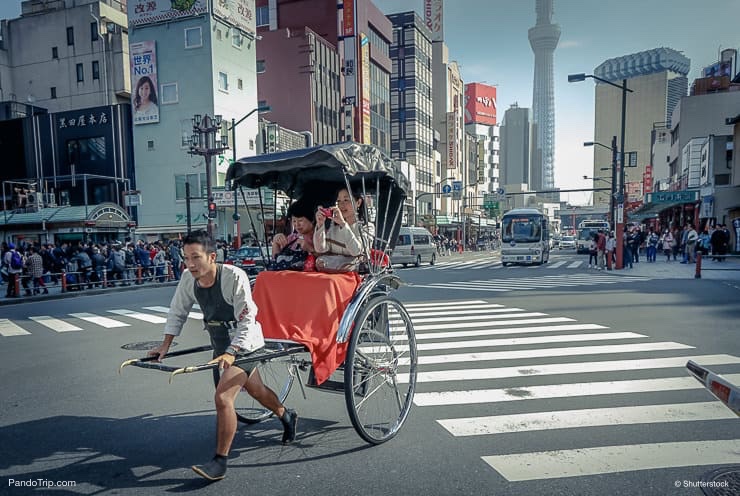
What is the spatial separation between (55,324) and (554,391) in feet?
32.8

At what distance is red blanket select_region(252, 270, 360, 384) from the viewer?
11.0 ft

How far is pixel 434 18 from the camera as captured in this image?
2680 inches

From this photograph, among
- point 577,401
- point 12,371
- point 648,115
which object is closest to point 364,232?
point 577,401

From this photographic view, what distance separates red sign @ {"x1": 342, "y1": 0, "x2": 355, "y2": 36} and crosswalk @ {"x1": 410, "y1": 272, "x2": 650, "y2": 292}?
115 ft

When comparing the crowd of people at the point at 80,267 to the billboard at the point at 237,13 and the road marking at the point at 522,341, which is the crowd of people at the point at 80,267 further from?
the billboard at the point at 237,13

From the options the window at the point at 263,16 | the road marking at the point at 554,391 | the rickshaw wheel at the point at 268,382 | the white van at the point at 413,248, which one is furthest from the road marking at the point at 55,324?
the window at the point at 263,16

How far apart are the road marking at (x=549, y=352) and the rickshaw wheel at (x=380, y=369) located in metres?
1.73

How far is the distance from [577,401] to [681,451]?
1153 mm

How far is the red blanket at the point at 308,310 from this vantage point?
335 centimetres

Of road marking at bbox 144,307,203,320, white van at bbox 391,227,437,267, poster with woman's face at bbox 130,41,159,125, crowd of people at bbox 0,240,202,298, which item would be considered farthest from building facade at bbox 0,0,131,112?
road marking at bbox 144,307,203,320

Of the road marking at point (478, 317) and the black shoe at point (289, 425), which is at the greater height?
the black shoe at point (289, 425)

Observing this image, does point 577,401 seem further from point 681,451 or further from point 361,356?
point 361,356

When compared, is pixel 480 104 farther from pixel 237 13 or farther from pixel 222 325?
pixel 222 325

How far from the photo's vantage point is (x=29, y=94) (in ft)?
124
